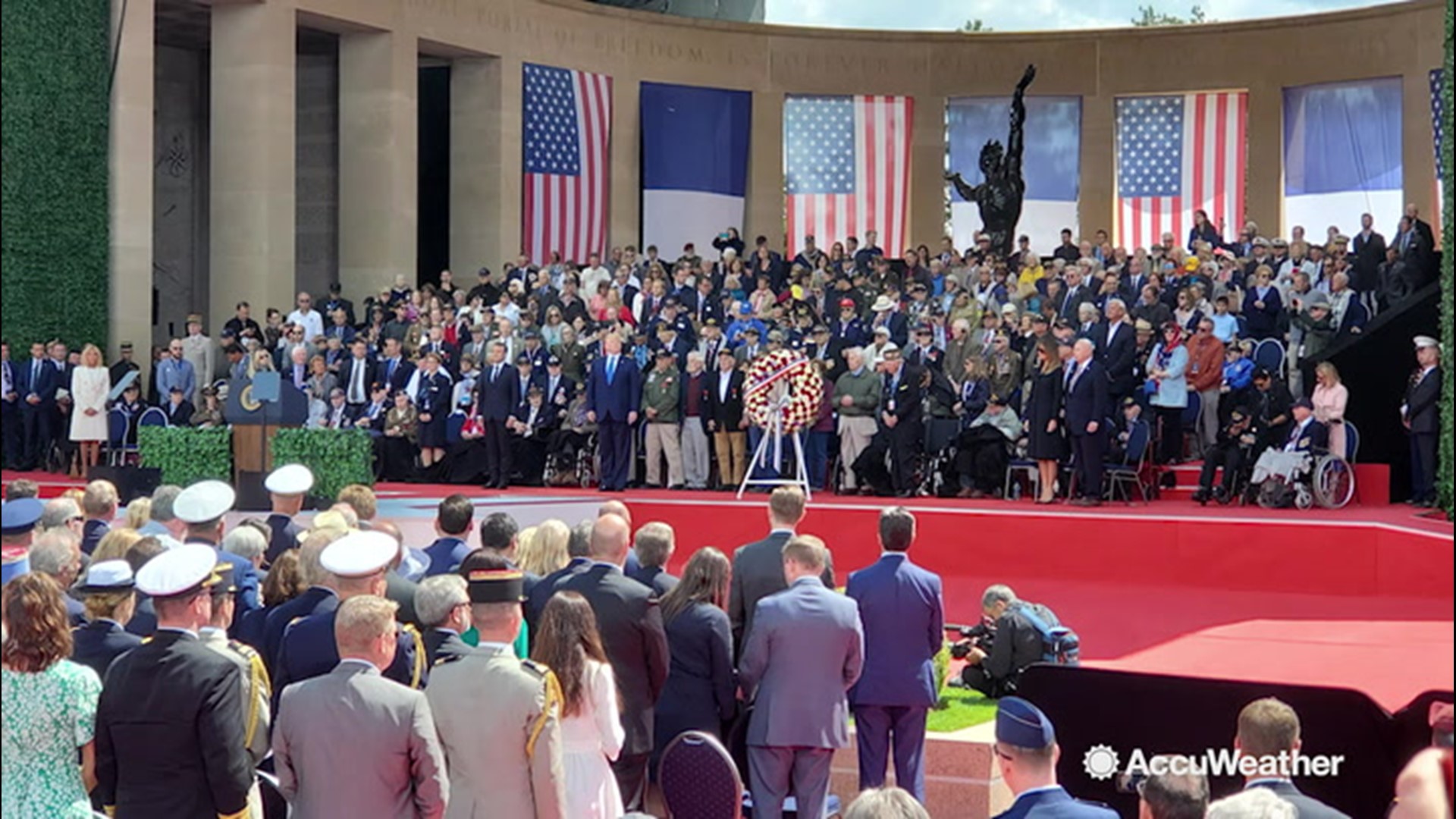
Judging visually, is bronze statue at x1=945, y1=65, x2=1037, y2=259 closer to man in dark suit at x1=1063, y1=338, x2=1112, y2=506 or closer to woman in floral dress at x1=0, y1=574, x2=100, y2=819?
man in dark suit at x1=1063, y1=338, x2=1112, y2=506

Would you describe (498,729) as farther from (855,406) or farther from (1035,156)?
(1035,156)

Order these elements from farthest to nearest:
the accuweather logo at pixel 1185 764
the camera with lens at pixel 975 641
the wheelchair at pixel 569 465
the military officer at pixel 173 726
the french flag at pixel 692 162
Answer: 1. the french flag at pixel 692 162
2. the wheelchair at pixel 569 465
3. the camera with lens at pixel 975 641
4. the accuweather logo at pixel 1185 764
5. the military officer at pixel 173 726

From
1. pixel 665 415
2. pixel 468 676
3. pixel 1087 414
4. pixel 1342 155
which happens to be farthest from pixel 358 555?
pixel 1342 155

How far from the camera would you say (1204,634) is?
12.7 m

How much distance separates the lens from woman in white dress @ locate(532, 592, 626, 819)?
19.7ft

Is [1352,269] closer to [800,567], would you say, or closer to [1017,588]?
[1017,588]

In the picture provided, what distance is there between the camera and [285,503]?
938 centimetres

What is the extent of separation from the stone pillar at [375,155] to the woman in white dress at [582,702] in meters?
25.4

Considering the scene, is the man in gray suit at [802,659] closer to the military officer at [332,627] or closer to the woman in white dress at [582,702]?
the woman in white dress at [582,702]

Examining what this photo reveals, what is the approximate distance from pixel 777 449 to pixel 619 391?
7.00ft

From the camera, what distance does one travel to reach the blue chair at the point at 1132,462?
18.1 metres

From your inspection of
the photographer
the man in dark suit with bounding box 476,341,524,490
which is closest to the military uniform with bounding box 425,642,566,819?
the photographer

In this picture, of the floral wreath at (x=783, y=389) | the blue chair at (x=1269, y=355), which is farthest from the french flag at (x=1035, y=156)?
the floral wreath at (x=783, y=389)

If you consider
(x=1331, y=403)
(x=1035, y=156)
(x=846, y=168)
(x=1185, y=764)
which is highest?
(x=1035, y=156)
